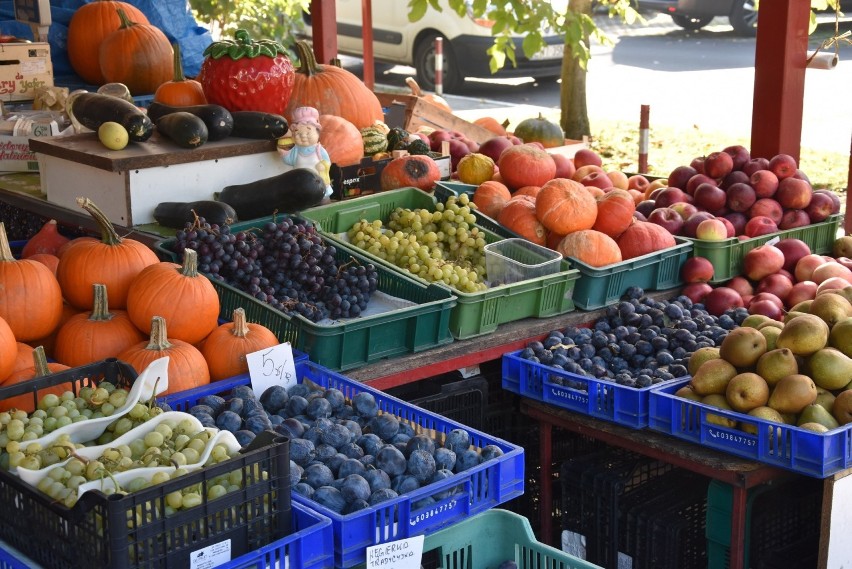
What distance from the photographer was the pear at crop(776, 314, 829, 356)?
135 inches

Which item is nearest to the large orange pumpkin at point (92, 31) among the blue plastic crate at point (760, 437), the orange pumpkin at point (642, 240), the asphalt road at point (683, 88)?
the orange pumpkin at point (642, 240)

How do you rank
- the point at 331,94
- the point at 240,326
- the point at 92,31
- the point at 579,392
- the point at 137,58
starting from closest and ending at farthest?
the point at 240,326, the point at 579,392, the point at 331,94, the point at 137,58, the point at 92,31

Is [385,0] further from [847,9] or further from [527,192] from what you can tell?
[527,192]

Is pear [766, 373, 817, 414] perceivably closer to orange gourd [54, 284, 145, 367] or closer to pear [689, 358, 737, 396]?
pear [689, 358, 737, 396]

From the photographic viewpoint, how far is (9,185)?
504cm

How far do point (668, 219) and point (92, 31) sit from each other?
3.79m

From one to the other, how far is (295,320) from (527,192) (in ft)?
5.31

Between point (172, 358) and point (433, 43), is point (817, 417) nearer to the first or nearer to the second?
point (172, 358)

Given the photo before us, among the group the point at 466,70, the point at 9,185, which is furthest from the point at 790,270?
the point at 466,70

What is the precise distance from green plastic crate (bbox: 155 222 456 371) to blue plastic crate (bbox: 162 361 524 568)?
45 cm

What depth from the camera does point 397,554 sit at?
2.50 metres

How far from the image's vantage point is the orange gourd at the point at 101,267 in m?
3.48

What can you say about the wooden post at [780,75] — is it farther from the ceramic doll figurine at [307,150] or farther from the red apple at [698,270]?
the ceramic doll figurine at [307,150]

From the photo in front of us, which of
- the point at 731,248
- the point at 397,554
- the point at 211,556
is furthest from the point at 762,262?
the point at 211,556
